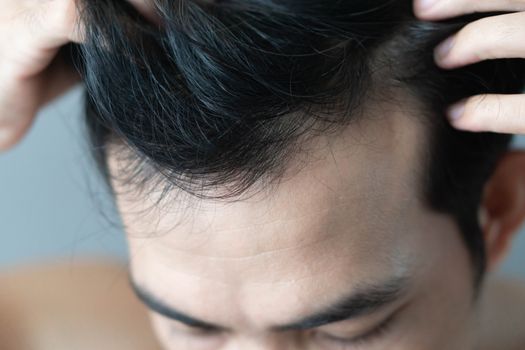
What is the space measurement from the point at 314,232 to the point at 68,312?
754 millimetres

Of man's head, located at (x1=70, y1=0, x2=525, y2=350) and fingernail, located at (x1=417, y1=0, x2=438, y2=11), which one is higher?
fingernail, located at (x1=417, y1=0, x2=438, y2=11)

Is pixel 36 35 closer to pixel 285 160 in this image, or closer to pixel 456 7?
pixel 285 160

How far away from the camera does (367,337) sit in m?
0.83

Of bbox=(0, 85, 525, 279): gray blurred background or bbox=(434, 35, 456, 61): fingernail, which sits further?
bbox=(0, 85, 525, 279): gray blurred background

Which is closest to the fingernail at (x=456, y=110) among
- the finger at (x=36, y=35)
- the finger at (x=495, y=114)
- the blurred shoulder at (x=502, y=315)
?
the finger at (x=495, y=114)

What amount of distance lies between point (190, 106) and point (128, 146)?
0.42ft

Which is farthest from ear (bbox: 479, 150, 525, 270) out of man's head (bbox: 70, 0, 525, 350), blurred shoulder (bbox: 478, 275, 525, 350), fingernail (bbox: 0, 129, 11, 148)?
fingernail (bbox: 0, 129, 11, 148)

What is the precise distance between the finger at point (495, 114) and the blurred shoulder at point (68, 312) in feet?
2.69

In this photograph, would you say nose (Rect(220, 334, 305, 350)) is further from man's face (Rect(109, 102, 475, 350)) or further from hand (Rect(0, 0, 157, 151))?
hand (Rect(0, 0, 157, 151))

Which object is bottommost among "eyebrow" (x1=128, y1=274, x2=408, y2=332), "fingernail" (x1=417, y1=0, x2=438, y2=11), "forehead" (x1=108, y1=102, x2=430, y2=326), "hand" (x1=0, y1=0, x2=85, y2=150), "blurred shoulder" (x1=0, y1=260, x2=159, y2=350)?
"blurred shoulder" (x1=0, y1=260, x2=159, y2=350)

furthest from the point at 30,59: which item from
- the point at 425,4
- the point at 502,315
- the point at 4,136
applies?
the point at 502,315

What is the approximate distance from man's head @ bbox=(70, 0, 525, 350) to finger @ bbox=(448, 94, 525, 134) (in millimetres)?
56

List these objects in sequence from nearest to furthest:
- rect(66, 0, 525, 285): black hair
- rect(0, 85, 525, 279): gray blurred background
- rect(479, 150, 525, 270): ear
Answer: rect(66, 0, 525, 285): black hair → rect(479, 150, 525, 270): ear → rect(0, 85, 525, 279): gray blurred background

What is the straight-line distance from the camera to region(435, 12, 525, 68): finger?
0.68 m
